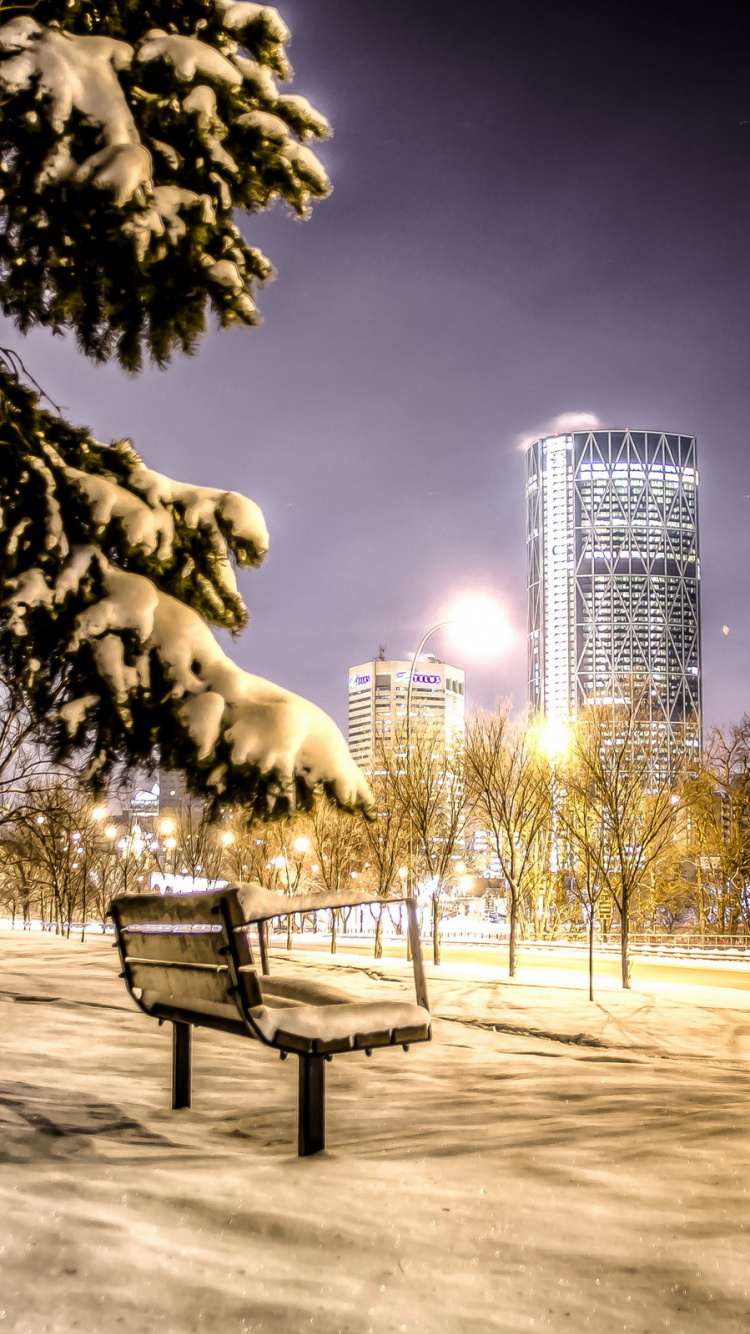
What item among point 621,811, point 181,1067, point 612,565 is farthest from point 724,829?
point 612,565

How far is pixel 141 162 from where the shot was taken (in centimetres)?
477

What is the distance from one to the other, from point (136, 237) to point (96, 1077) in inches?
181

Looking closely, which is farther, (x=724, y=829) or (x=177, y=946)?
(x=724, y=829)

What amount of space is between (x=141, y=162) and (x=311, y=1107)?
4.27 meters

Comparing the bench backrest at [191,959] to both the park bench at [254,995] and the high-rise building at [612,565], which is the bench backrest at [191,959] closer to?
the park bench at [254,995]

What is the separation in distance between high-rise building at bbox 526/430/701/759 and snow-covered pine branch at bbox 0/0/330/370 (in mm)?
131449

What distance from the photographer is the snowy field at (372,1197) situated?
2719 millimetres

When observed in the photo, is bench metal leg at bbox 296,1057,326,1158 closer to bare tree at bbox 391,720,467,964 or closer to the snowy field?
the snowy field

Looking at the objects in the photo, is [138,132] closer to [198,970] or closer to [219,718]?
[219,718]

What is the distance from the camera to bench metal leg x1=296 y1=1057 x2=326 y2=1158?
4.16 m

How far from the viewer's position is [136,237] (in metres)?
4.98

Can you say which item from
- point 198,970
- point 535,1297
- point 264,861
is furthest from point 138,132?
point 264,861

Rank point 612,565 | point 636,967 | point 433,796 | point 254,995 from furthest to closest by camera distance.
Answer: point 612,565 < point 433,796 < point 636,967 < point 254,995

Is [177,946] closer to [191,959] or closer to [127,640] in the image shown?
[191,959]
